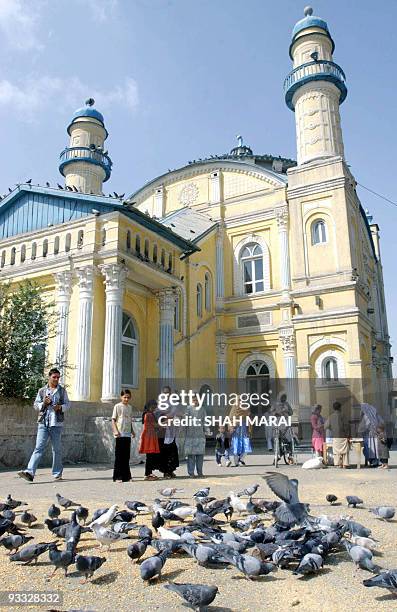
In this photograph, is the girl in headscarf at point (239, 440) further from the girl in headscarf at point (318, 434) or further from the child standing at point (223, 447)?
the girl in headscarf at point (318, 434)

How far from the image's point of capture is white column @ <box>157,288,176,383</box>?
1747 cm

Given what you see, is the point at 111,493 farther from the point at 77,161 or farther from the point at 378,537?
the point at 77,161

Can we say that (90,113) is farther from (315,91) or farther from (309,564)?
(309,564)

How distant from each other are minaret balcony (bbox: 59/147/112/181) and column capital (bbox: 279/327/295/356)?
14.1 m

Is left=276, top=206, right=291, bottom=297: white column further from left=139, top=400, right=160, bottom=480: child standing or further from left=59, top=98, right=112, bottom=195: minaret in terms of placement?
left=139, top=400, right=160, bottom=480: child standing

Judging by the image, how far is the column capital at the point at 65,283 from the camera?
51.4ft

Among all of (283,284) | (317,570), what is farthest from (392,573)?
(283,284)

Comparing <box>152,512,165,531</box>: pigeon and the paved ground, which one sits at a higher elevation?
<box>152,512,165,531</box>: pigeon

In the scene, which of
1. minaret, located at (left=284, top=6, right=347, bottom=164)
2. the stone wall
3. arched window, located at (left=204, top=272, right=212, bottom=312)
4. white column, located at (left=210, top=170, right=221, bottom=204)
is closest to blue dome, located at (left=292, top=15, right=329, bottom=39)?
minaret, located at (left=284, top=6, right=347, bottom=164)

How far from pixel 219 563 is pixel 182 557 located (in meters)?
0.39

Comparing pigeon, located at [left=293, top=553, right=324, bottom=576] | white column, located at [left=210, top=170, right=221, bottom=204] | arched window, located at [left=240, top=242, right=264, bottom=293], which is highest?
white column, located at [left=210, top=170, right=221, bottom=204]

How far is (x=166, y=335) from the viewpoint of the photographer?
1784cm

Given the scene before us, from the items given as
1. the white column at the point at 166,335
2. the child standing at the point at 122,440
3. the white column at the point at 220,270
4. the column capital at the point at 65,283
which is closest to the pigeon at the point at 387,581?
the child standing at the point at 122,440

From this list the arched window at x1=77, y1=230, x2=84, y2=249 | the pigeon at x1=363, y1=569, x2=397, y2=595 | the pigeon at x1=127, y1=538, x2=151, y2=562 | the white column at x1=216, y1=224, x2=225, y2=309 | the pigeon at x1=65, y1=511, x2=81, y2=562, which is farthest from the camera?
the white column at x1=216, y1=224, x2=225, y2=309
